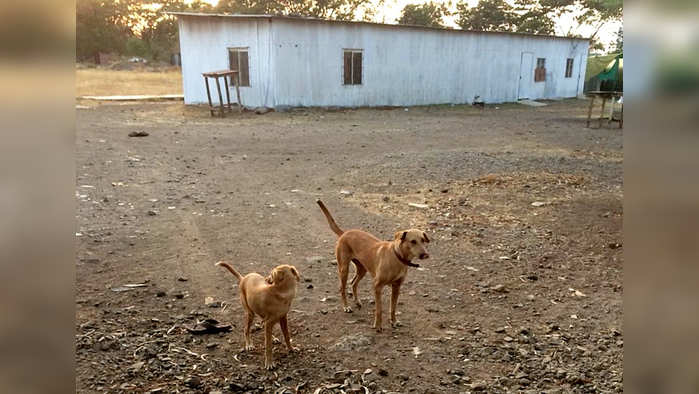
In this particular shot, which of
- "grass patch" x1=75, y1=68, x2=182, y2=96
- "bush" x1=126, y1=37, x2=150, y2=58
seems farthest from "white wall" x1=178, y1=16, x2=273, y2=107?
"bush" x1=126, y1=37, x2=150, y2=58

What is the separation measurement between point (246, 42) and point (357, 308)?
1646 centimetres

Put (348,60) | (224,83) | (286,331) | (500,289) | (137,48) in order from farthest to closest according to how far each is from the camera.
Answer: (137,48) → (348,60) → (224,83) → (500,289) → (286,331)

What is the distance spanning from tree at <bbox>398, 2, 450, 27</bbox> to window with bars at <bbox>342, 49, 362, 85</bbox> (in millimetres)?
23216

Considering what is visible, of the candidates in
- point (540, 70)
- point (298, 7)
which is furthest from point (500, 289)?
point (298, 7)

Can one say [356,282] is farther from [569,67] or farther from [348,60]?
[569,67]

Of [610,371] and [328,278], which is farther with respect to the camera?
[328,278]

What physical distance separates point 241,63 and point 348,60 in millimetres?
4453

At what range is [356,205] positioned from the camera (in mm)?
7027

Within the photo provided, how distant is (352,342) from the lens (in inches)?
140

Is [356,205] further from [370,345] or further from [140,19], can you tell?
[140,19]

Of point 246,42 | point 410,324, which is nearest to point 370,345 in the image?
point 410,324
